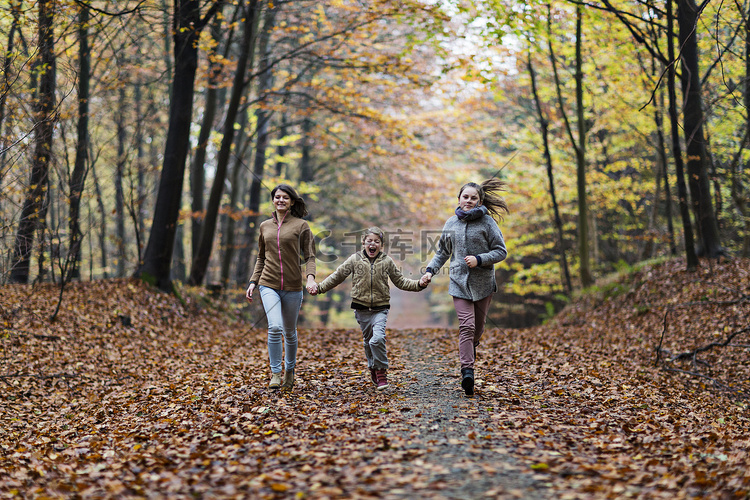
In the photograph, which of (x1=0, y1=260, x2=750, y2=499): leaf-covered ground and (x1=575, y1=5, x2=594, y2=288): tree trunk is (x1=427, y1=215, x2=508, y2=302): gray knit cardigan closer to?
(x1=0, y1=260, x2=750, y2=499): leaf-covered ground

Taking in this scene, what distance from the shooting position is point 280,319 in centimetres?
611

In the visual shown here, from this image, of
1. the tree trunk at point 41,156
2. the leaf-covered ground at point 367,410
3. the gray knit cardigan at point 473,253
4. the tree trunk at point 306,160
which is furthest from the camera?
the tree trunk at point 306,160

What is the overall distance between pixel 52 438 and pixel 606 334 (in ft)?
30.7

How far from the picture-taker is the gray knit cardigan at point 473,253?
5.92 metres

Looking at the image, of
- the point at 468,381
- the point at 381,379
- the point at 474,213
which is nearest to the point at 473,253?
the point at 474,213

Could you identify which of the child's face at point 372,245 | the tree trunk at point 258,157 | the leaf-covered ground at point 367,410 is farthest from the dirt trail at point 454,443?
the tree trunk at point 258,157

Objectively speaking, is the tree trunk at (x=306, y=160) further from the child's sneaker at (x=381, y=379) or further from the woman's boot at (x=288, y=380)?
the child's sneaker at (x=381, y=379)

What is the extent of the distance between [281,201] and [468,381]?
279 cm

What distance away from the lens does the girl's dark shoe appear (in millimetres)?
5755

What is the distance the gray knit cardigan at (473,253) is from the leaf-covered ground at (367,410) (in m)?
1.14

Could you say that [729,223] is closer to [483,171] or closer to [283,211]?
[483,171]

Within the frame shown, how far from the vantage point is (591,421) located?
507cm

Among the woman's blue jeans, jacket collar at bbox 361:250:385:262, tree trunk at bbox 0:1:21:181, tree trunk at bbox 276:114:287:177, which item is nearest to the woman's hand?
the woman's blue jeans

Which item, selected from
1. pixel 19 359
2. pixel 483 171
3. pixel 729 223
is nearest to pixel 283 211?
pixel 19 359
